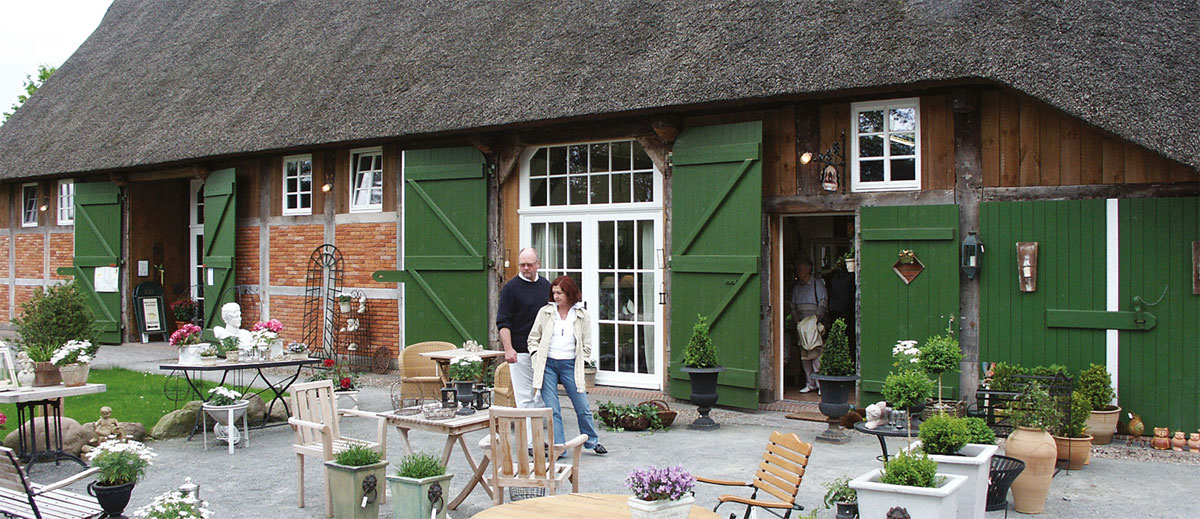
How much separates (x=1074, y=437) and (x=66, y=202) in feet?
56.0

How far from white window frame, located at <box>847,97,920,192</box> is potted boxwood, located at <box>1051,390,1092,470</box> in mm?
2612

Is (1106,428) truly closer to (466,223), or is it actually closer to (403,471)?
(403,471)

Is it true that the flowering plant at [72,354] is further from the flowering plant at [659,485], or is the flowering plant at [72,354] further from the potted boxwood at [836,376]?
the potted boxwood at [836,376]

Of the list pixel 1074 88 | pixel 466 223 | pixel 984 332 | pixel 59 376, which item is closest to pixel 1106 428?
pixel 984 332

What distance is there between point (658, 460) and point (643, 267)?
3412 mm

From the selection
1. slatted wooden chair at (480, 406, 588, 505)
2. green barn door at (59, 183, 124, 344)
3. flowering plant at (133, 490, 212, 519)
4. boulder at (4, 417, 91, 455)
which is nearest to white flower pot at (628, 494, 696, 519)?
slatted wooden chair at (480, 406, 588, 505)

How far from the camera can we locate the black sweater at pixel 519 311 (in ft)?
24.3

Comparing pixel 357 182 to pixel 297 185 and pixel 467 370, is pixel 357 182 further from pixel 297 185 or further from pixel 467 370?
pixel 467 370

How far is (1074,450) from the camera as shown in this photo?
693cm

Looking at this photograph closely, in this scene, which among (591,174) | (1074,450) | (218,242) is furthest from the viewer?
(218,242)

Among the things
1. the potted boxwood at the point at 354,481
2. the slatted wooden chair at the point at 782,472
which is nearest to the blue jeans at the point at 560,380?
the potted boxwood at the point at 354,481

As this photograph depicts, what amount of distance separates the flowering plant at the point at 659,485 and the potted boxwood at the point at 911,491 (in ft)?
4.26

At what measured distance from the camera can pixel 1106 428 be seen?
25.5 feet

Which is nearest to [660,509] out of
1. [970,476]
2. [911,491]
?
[911,491]
